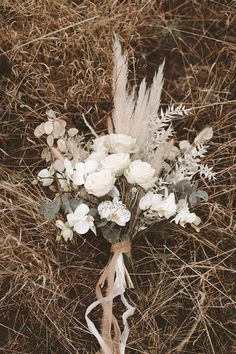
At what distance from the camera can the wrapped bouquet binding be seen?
178cm

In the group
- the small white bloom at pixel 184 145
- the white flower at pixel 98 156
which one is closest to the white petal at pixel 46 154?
the white flower at pixel 98 156

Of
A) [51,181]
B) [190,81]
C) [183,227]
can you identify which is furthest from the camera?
[190,81]

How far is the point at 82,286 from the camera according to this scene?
6.71ft

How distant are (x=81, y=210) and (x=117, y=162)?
18cm

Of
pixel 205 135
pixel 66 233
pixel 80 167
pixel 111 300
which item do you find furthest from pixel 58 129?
pixel 111 300

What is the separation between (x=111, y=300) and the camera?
6.19ft

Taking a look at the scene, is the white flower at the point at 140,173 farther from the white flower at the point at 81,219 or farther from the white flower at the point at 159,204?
the white flower at the point at 81,219

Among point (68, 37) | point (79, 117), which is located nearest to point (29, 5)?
point (68, 37)

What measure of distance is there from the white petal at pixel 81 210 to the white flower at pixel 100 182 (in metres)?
0.06

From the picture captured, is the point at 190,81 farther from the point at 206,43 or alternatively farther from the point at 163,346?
the point at 163,346

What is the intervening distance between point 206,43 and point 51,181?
2.80 feet

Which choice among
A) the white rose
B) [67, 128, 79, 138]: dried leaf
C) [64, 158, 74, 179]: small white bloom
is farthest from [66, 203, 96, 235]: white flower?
[67, 128, 79, 138]: dried leaf

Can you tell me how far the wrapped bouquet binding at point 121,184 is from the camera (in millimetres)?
1777

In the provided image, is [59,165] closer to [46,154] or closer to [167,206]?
[46,154]
